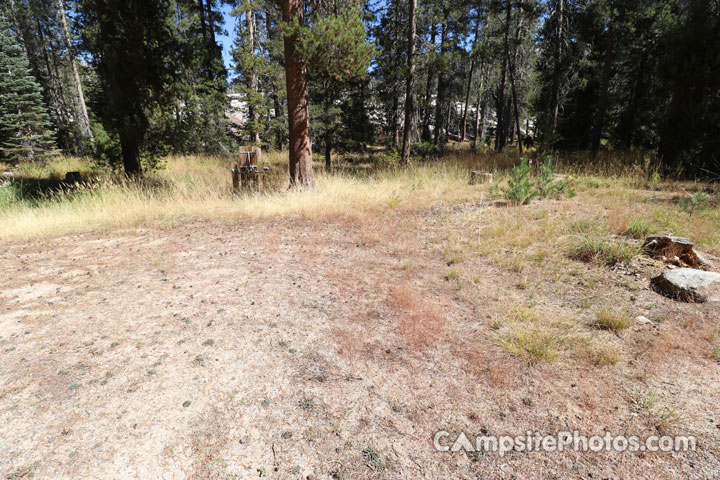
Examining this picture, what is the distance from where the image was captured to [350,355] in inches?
100

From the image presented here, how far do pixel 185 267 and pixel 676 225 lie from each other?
709 centimetres

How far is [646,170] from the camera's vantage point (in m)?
9.16

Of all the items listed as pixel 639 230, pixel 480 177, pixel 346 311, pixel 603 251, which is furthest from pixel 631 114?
pixel 346 311

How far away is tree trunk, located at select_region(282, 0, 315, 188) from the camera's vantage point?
24.2 ft

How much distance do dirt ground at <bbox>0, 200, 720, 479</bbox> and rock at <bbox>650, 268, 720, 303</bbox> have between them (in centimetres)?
13

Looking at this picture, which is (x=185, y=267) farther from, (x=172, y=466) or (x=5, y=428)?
(x=172, y=466)

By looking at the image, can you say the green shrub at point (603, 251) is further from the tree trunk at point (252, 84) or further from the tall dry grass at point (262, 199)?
the tree trunk at point (252, 84)

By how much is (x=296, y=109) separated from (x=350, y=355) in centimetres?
693

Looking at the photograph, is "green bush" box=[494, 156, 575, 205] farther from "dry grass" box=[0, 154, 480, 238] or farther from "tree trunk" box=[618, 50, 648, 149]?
"tree trunk" box=[618, 50, 648, 149]

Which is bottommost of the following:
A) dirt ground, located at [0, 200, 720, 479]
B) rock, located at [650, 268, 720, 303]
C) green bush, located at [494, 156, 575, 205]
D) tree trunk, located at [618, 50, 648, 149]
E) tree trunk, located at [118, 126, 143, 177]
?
dirt ground, located at [0, 200, 720, 479]

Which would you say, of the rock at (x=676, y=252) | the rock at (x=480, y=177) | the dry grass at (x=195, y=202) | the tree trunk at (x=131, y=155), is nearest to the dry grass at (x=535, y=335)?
the rock at (x=676, y=252)

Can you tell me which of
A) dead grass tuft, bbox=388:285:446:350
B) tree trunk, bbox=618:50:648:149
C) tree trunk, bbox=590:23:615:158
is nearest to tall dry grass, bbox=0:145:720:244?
dead grass tuft, bbox=388:285:446:350

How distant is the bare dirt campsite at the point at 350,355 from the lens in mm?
1760

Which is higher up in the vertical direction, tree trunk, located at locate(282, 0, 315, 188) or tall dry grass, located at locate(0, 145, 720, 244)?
tree trunk, located at locate(282, 0, 315, 188)
